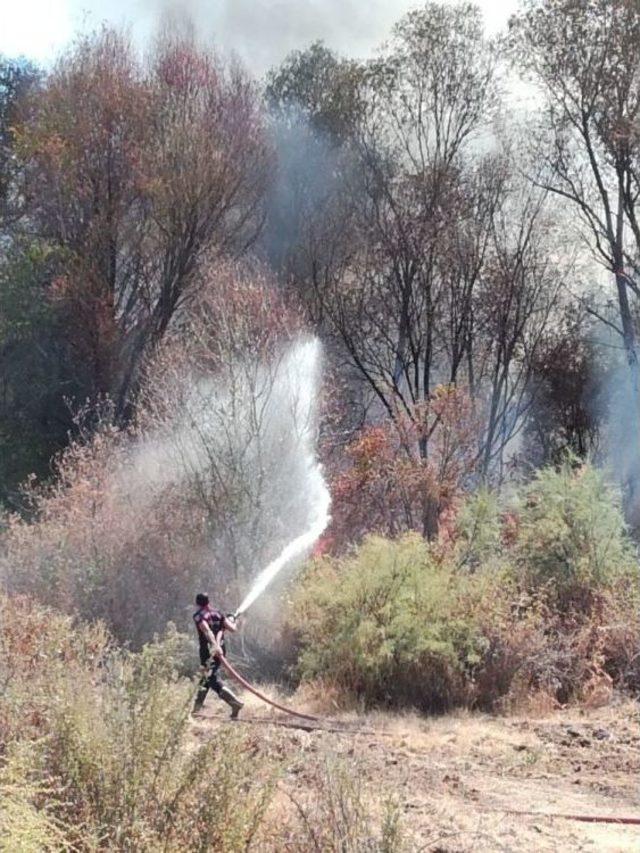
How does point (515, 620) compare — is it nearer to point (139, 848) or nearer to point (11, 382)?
point (139, 848)

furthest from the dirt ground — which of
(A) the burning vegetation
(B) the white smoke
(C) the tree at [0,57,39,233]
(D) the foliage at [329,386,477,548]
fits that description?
(C) the tree at [0,57,39,233]

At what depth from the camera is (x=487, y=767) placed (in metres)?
10.0

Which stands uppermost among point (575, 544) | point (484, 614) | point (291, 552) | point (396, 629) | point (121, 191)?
point (121, 191)

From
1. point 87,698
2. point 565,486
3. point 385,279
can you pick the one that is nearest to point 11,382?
point 385,279

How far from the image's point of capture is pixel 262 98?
99.6 ft

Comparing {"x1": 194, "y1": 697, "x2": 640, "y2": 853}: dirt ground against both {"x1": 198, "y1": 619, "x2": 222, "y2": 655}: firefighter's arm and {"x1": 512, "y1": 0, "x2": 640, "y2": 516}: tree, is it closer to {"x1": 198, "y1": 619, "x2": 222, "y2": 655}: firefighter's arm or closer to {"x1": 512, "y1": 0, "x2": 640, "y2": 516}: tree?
{"x1": 198, "y1": 619, "x2": 222, "y2": 655}: firefighter's arm

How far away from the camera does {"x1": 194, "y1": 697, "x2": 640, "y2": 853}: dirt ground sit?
7.25 meters

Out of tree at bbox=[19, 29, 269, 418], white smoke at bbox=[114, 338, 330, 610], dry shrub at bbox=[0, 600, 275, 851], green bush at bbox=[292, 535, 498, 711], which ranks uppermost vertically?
tree at bbox=[19, 29, 269, 418]

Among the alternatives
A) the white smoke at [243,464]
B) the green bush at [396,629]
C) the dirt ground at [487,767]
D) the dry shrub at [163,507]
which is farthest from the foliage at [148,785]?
the white smoke at [243,464]

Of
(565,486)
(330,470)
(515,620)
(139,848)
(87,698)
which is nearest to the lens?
(139,848)

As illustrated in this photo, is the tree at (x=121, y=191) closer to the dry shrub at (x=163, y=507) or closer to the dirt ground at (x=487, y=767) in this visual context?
the dry shrub at (x=163, y=507)

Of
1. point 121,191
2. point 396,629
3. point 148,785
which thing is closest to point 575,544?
point 396,629

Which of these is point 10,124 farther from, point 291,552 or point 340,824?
point 340,824

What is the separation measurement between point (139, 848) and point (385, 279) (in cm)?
2514
